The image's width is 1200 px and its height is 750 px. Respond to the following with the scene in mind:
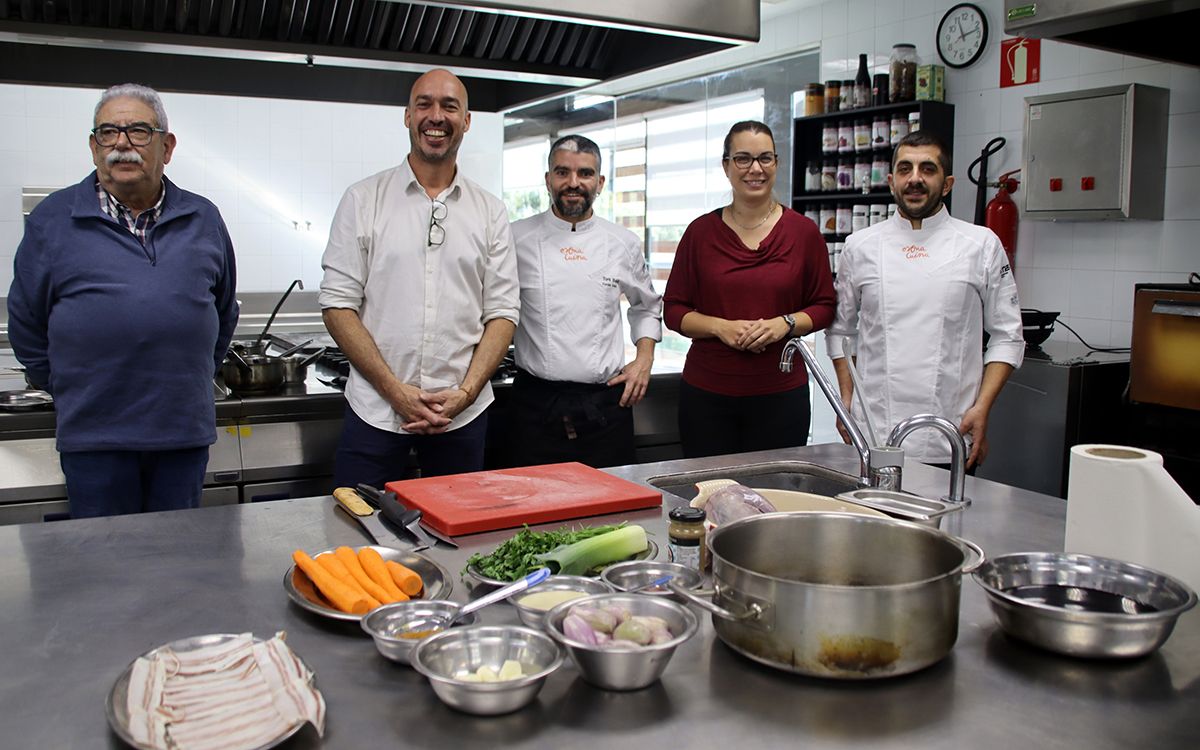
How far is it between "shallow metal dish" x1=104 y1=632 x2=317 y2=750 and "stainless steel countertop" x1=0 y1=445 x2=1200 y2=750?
0.10 ft

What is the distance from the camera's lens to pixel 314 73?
3102mm

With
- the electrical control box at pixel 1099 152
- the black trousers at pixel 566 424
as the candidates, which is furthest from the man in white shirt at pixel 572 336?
the electrical control box at pixel 1099 152

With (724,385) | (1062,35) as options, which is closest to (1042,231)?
→ (724,385)

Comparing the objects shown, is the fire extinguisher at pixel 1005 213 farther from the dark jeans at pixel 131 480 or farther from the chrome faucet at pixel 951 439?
the dark jeans at pixel 131 480

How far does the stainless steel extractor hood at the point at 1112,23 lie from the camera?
6.19 ft

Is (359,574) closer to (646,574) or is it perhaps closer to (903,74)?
(646,574)

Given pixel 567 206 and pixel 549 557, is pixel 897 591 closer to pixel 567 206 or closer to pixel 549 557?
pixel 549 557

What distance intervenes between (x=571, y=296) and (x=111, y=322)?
4.63 ft

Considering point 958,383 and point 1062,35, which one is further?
point 958,383

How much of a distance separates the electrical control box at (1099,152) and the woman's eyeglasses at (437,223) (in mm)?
3129

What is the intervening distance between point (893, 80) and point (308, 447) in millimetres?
3871

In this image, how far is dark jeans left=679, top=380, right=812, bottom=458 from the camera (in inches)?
125

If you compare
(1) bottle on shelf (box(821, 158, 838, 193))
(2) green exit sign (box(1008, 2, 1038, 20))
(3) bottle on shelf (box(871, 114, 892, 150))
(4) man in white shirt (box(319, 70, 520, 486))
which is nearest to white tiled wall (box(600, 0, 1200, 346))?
(3) bottle on shelf (box(871, 114, 892, 150))

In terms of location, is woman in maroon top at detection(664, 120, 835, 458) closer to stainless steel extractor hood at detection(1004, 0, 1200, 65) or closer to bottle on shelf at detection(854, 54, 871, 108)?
stainless steel extractor hood at detection(1004, 0, 1200, 65)
